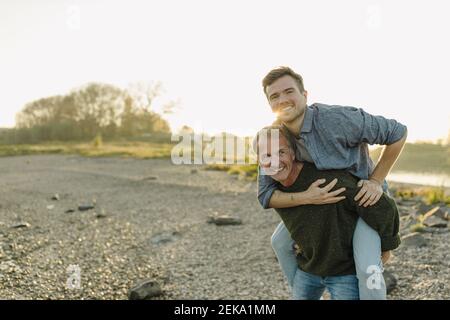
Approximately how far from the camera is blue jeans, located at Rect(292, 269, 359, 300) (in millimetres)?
2518

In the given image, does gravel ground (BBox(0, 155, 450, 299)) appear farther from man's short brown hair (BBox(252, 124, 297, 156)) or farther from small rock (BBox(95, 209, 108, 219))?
man's short brown hair (BBox(252, 124, 297, 156))

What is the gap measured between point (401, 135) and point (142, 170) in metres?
20.8

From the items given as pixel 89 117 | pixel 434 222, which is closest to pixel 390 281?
pixel 434 222

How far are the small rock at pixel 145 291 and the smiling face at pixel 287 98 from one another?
3462mm

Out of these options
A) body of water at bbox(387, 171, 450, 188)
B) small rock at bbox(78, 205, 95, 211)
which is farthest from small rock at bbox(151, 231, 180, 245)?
body of water at bbox(387, 171, 450, 188)

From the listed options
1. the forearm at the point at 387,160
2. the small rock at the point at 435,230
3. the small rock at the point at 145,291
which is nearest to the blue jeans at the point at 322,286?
the forearm at the point at 387,160

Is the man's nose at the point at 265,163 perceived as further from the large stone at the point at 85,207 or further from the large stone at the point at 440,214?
the large stone at the point at 85,207

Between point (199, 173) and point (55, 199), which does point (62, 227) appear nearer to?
point (55, 199)

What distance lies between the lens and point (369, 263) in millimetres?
2330

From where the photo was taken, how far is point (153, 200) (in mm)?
12969

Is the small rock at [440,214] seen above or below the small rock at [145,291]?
above

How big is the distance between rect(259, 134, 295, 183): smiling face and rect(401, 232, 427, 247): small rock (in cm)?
537

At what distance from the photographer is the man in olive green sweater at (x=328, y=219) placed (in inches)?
95.1

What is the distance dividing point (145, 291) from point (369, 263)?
3513 mm
